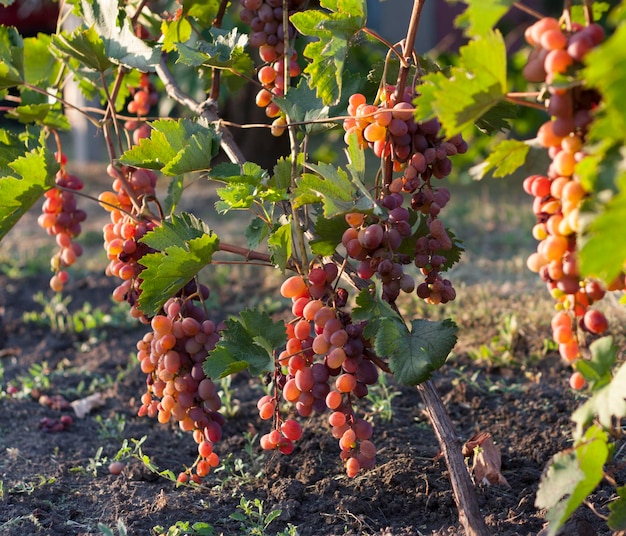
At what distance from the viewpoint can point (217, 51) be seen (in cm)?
164

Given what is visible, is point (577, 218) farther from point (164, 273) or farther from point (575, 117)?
point (164, 273)

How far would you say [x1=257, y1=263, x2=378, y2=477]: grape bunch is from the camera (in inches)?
55.8

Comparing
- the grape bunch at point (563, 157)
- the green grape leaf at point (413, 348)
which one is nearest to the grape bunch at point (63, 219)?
the green grape leaf at point (413, 348)

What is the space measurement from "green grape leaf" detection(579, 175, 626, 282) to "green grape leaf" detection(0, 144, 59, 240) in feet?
3.74

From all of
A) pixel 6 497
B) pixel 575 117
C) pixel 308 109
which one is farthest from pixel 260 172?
pixel 6 497

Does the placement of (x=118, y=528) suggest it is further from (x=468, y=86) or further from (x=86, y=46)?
(x=468, y=86)

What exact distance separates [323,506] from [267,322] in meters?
0.45

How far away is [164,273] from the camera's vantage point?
1509 millimetres

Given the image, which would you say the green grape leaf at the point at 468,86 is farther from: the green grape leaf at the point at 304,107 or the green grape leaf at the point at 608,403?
the green grape leaf at the point at 304,107

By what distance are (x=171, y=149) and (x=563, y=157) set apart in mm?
766

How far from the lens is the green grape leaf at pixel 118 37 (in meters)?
1.69

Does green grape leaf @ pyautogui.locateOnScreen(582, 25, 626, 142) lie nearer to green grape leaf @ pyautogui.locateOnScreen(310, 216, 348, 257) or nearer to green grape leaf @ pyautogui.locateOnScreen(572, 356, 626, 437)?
green grape leaf @ pyautogui.locateOnScreen(572, 356, 626, 437)

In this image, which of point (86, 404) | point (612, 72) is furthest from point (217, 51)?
point (86, 404)

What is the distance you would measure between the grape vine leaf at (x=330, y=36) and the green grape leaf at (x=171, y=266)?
345mm
